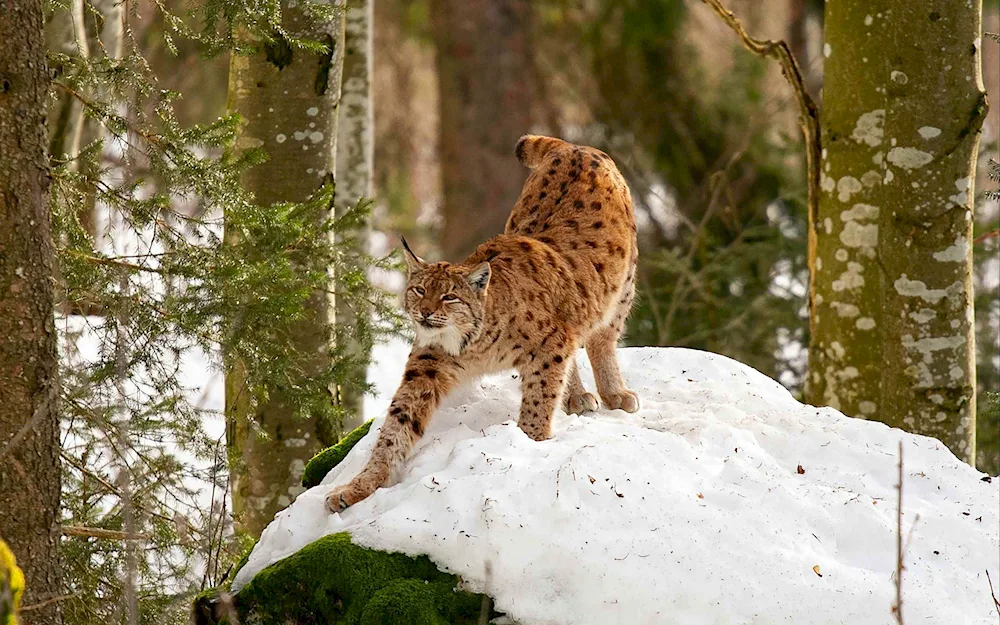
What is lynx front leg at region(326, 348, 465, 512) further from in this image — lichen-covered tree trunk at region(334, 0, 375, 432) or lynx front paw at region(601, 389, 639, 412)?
Result: lichen-covered tree trunk at region(334, 0, 375, 432)

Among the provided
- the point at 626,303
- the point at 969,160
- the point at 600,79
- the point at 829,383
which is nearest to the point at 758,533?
the point at 626,303

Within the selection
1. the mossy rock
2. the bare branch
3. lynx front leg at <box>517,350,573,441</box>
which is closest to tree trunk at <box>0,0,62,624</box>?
the mossy rock

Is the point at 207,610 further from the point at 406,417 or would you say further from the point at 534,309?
the point at 534,309

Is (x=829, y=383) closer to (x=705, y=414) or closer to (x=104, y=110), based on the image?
(x=705, y=414)

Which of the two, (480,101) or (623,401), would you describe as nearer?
(623,401)

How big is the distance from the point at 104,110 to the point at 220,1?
2.16 ft

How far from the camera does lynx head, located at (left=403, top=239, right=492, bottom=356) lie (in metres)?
5.15

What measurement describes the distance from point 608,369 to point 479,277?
1064 millimetres

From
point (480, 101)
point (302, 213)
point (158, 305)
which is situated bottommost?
point (158, 305)

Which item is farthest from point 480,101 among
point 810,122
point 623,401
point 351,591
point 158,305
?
point 351,591

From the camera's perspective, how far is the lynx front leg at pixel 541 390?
5.06m

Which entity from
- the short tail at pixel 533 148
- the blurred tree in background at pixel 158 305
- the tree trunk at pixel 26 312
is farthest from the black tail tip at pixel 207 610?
the short tail at pixel 533 148

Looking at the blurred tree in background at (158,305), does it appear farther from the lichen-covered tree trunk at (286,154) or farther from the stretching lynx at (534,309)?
the lichen-covered tree trunk at (286,154)

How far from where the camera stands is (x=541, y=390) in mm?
5164
